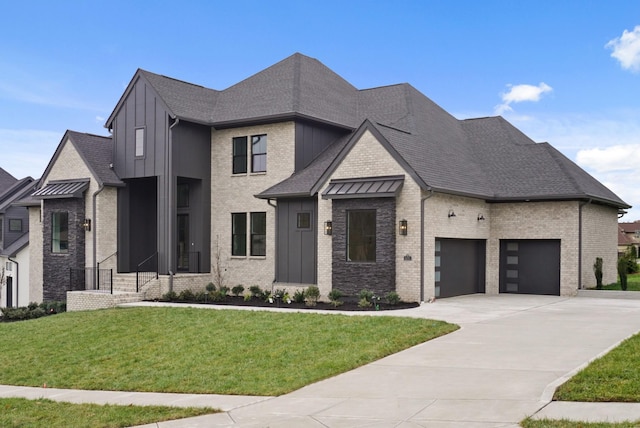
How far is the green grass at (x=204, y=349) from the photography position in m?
11.9

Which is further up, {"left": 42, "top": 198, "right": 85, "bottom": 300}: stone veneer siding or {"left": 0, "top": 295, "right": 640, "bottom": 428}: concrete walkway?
{"left": 42, "top": 198, "right": 85, "bottom": 300}: stone veneer siding

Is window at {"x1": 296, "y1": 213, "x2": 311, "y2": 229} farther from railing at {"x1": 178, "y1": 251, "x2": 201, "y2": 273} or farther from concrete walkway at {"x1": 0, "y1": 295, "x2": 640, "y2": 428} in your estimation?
concrete walkway at {"x1": 0, "y1": 295, "x2": 640, "y2": 428}

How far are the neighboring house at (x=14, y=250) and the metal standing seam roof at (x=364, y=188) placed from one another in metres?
18.0

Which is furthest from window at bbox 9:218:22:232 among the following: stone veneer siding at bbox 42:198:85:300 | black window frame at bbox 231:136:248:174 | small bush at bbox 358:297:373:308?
small bush at bbox 358:297:373:308

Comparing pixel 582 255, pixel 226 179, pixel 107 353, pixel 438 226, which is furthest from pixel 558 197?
pixel 107 353

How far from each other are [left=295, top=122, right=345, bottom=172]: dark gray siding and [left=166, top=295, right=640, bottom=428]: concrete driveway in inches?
438

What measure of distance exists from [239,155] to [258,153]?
0.92 m

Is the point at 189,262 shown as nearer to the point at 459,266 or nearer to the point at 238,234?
the point at 238,234

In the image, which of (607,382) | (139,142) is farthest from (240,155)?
(607,382)

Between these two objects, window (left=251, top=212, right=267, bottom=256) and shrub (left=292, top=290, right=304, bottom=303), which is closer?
shrub (left=292, top=290, right=304, bottom=303)

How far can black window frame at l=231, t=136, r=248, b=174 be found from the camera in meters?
27.2

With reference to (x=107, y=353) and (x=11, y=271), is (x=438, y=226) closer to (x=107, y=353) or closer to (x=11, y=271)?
(x=107, y=353)

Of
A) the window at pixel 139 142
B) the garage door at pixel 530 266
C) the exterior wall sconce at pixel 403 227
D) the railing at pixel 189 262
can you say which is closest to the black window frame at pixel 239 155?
the window at pixel 139 142

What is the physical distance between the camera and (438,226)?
22266mm
